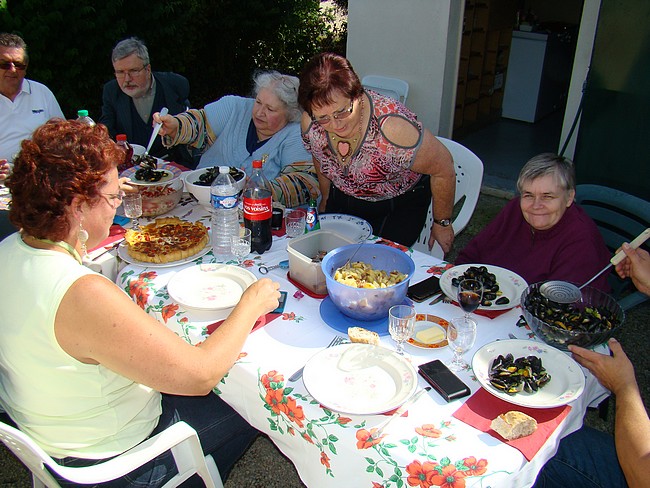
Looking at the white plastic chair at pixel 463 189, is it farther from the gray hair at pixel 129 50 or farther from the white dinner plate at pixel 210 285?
the gray hair at pixel 129 50

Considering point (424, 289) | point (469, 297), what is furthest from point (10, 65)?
point (469, 297)

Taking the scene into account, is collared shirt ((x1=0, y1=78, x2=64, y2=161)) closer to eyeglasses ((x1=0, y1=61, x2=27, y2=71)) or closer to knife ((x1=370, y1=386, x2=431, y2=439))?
eyeglasses ((x1=0, y1=61, x2=27, y2=71))

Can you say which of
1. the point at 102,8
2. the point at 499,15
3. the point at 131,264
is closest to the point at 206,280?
the point at 131,264

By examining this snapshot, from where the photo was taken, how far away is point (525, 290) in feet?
6.25

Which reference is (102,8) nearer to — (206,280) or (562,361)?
(206,280)

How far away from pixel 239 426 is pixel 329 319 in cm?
54

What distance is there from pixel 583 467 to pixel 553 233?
1.00 m

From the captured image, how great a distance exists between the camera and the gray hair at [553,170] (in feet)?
7.55

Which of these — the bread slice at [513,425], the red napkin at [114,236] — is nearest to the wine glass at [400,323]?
the bread slice at [513,425]

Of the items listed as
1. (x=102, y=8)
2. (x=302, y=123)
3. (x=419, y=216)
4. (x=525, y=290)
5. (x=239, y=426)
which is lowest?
(x=239, y=426)

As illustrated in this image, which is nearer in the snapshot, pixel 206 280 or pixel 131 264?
pixel 206 280

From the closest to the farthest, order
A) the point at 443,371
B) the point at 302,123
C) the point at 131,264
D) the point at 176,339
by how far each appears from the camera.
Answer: the point at 176,339, the point at 443,371, the point at 131,264, the point at 302,123

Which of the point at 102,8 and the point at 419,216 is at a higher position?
the point at 102,8

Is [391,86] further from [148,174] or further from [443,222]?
[148,174]
